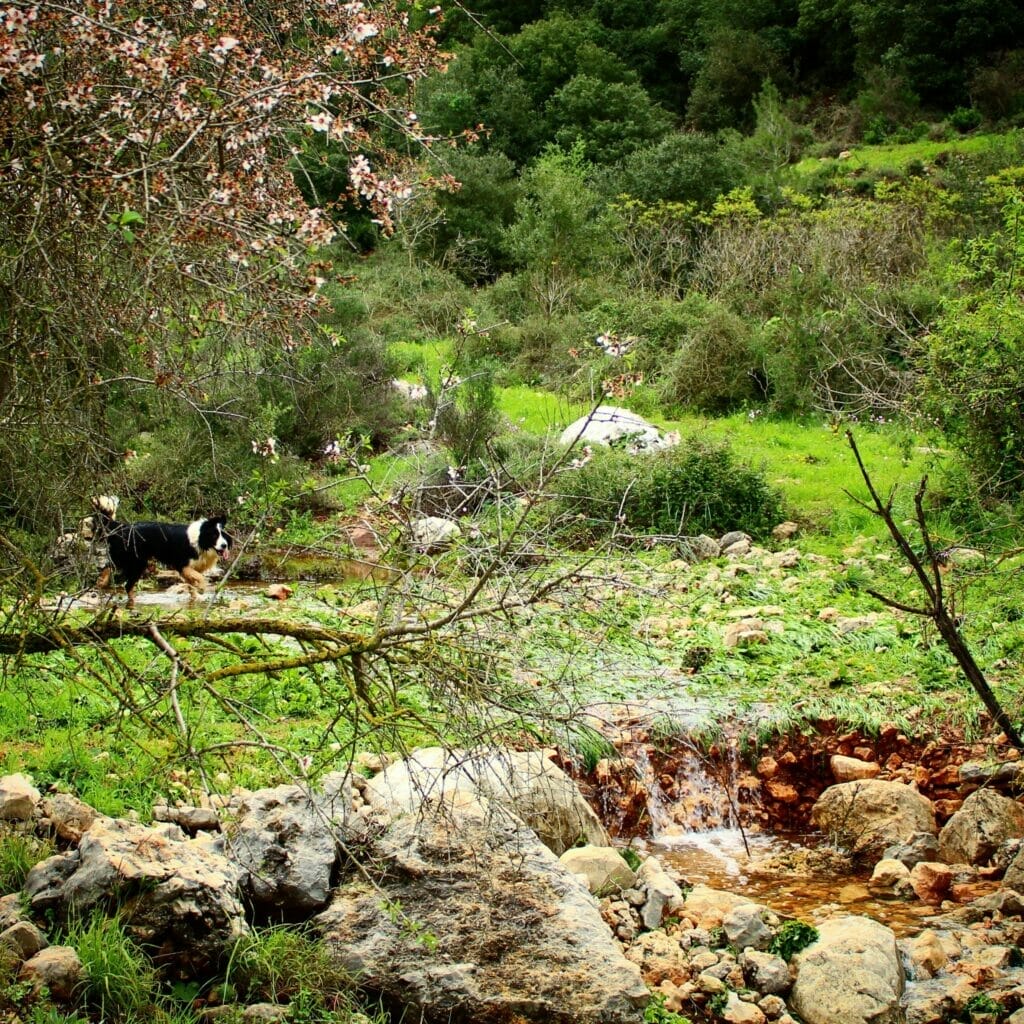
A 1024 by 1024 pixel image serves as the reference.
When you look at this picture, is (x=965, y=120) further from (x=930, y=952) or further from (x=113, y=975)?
(x=113, y=975)

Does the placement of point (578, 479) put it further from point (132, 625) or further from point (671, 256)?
point (671, 256)

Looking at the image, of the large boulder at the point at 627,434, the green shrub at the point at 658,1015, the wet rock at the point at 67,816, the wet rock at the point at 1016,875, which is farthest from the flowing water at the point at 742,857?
the large boulder at the point at 627,434

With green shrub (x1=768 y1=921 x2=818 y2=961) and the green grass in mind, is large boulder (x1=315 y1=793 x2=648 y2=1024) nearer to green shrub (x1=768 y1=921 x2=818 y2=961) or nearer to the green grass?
green shrub (x1=768 y1=921 x2=818 y2=961)

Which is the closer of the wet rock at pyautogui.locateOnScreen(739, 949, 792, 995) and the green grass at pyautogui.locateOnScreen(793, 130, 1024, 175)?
the wet rock at pyautogui.locateOnScreen(739, 949, 792, 995)

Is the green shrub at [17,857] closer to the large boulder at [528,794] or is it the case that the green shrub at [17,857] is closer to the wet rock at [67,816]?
the wet rock at [67,816]

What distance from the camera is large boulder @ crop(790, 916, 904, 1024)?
15.3 feet

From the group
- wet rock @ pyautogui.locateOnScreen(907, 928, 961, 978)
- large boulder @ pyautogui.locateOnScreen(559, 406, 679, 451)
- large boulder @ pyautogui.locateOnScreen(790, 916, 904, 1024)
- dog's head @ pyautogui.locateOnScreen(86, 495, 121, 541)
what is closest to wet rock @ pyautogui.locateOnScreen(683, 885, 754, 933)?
large boulder @ pyautogui.locateOnScreen(790, 916, 904, 1024)

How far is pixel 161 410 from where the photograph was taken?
555cm

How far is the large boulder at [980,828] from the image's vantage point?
6266mm

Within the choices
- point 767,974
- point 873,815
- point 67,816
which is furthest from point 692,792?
point 67,816

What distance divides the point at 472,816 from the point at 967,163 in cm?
2315

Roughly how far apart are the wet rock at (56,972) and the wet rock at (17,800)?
980 mm

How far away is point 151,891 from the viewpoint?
409 cm

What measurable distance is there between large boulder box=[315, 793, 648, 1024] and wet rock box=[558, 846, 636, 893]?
77 cm
